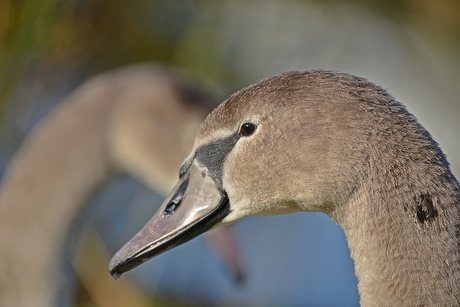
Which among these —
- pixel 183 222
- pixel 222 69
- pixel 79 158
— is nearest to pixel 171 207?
pixel 183 222

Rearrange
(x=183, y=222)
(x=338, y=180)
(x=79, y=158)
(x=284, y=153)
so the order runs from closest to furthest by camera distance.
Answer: (x=338, y=180) → (x=284, y=153) → (x=183, y=222) → (x=79, y=158)

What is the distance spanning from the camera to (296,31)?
564cm

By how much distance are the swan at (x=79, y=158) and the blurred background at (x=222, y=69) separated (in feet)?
0.46

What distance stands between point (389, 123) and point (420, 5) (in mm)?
4143

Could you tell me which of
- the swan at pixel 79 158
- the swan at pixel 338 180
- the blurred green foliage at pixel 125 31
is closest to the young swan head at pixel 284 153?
the swan at pixel 338 180

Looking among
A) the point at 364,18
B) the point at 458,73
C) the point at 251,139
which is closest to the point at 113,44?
the point at 364,18

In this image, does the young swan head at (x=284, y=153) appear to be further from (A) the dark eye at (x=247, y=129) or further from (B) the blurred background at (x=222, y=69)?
(B) the blurred background at (x=222, y=69)

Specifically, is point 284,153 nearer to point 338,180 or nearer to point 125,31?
point 338,180

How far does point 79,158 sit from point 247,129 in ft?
5.65

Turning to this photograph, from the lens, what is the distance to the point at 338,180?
1.65m

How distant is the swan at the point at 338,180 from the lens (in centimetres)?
152

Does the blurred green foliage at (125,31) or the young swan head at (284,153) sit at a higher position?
the blurred green foliage at (125,31)

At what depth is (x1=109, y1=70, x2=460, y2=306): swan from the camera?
1516 millimetres

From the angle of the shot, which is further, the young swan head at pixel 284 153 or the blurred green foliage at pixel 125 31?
the blurred green foliage at pixel 125 31
